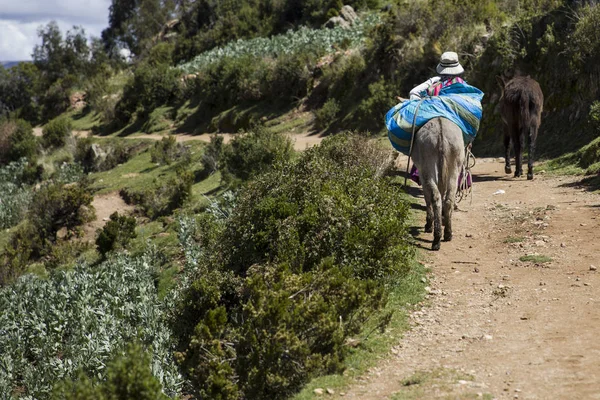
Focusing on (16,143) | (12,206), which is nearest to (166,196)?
(12,206)

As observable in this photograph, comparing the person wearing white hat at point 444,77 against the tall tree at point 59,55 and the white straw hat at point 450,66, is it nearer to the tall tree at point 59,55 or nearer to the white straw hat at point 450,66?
the white straw hat at point 450,66

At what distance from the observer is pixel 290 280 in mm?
6027

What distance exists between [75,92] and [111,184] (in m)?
28.6

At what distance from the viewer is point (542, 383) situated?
4.73 meters

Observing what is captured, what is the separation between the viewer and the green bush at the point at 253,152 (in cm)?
1539

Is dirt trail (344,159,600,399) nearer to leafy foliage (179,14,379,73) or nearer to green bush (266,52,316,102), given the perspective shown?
green bush (266,52,316,102)

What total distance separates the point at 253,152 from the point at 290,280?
993 cm

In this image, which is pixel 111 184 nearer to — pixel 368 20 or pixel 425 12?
pixel 425 12

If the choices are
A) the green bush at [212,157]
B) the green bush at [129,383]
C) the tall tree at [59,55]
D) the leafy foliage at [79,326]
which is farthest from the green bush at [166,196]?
the tall tree at [59,55]

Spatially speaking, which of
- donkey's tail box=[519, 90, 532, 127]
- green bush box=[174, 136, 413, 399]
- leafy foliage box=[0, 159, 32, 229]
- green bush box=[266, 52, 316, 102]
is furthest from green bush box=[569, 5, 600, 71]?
leafy foliage box=[0, 159, 32, 229]

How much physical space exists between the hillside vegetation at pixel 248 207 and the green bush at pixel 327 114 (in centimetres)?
9

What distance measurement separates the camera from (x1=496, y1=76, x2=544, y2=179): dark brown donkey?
1159cm

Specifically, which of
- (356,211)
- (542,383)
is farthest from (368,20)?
(542,383)

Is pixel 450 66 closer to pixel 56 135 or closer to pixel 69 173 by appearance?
pixel 69 173
